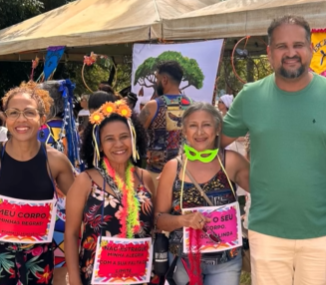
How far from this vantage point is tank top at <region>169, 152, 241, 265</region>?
2508mm

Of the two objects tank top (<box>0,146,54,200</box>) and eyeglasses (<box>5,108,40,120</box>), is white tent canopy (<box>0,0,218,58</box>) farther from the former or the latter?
tank top (<box>0,146,54,200</box>)

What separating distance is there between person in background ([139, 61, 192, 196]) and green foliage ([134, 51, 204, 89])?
742 mm

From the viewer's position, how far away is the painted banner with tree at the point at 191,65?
5.43 meters

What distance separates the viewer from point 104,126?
261 centimetres

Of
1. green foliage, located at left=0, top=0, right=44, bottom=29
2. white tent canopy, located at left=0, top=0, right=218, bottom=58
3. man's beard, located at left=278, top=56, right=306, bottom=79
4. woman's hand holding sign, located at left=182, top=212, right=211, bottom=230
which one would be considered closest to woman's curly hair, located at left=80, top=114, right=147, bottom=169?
woman's hand holding sign, located at left=182, top=212, right=211, bottom=230

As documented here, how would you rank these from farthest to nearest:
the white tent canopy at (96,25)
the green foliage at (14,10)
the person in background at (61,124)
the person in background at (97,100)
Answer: the green foliage at (14,10), the white tent canopy at (96,25), the person in background at (97,100), the person in background at (61,124)

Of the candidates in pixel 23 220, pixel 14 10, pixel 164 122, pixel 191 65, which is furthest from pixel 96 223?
pixel 14 10

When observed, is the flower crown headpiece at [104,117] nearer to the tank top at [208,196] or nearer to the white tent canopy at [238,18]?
the tank top at [208,196]

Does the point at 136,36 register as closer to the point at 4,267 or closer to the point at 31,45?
the point at 31,45

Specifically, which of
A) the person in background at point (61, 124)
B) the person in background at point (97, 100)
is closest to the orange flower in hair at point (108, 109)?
the person in background at point (61, 124)

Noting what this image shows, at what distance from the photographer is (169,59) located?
569 cm

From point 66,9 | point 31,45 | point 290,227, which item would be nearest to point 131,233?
point 290,227

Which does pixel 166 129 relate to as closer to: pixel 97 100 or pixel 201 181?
pixel 97 100

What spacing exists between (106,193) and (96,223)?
0.16 m
